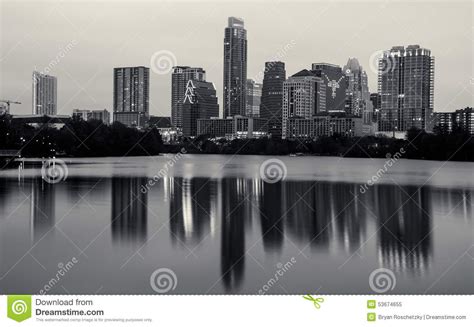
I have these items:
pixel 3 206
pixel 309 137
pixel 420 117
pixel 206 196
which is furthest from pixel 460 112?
pixel 3 206

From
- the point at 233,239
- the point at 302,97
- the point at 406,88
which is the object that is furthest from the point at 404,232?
the point at 302,97

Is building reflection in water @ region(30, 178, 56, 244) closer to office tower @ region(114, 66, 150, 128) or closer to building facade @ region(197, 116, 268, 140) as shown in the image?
office tower @ region(114, 66, 150, 128)

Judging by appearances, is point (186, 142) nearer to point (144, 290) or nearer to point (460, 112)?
point (460, 112)

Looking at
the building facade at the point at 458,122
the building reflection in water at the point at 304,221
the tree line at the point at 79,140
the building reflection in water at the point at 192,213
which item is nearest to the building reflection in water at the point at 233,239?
the building reflection in water at the point at 304,221

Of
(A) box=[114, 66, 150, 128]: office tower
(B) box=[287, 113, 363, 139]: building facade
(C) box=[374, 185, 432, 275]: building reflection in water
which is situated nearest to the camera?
(C) box=[374, 185, 432, 275]: building reflection in water

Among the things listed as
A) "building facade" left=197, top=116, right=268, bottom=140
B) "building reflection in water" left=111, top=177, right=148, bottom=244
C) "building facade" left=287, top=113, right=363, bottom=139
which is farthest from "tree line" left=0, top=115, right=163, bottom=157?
"building reflection in water" left=111, top=177, right=148, bottom=244

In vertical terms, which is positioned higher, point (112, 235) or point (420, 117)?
point (420, 117)
